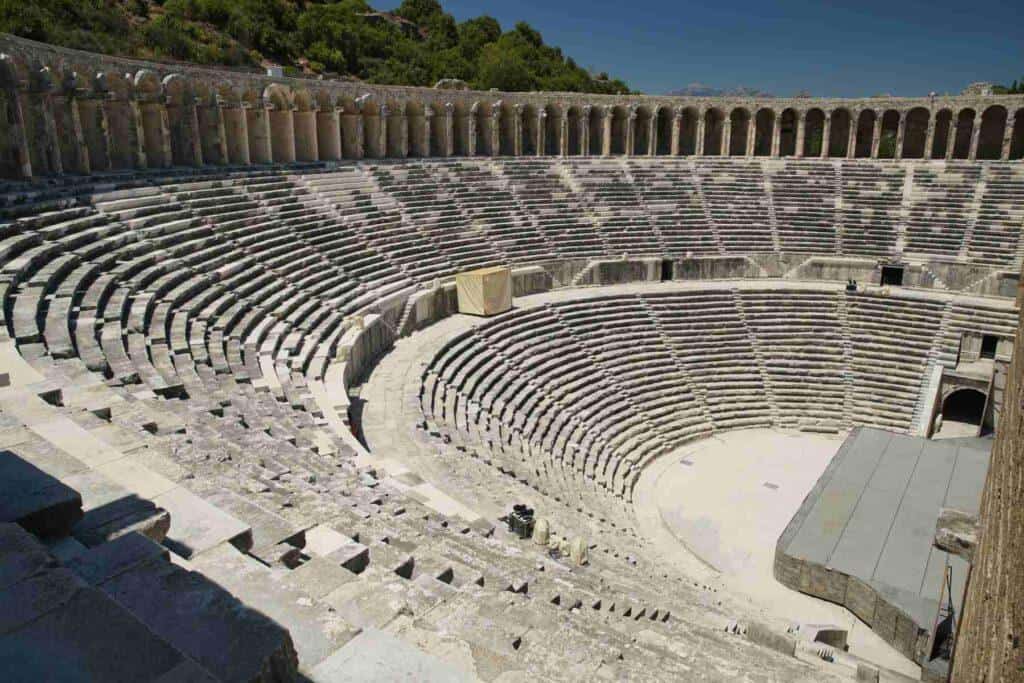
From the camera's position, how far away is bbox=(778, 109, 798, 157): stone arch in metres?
31.9

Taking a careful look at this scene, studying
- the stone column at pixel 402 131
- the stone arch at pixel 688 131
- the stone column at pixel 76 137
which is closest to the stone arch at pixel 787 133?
the stone arch at pixel 688 131

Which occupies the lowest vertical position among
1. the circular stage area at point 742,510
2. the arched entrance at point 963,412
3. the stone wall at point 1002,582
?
the circular stage area at point 742,510

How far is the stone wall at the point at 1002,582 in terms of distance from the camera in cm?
318

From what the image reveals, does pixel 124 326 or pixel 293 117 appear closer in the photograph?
pixel 124 326

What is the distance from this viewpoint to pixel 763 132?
3312cm

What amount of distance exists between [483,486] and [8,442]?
21.5ft

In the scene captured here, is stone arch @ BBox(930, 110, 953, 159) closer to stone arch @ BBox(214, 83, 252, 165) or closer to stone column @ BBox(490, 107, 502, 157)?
stone column @ BBox(490, 107, 502, 157)

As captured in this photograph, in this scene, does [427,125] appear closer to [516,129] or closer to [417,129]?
[417,129]

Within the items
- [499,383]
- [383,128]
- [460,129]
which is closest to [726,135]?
[460,129]

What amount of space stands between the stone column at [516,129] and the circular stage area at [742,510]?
16066mm

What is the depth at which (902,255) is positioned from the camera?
81.5 feet

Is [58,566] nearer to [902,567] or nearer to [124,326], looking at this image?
[124,326]

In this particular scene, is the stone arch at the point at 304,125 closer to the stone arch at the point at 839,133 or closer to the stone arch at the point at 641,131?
the stone arch at the point at 641,131

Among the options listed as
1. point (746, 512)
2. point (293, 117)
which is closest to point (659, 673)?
point (746, 512)
